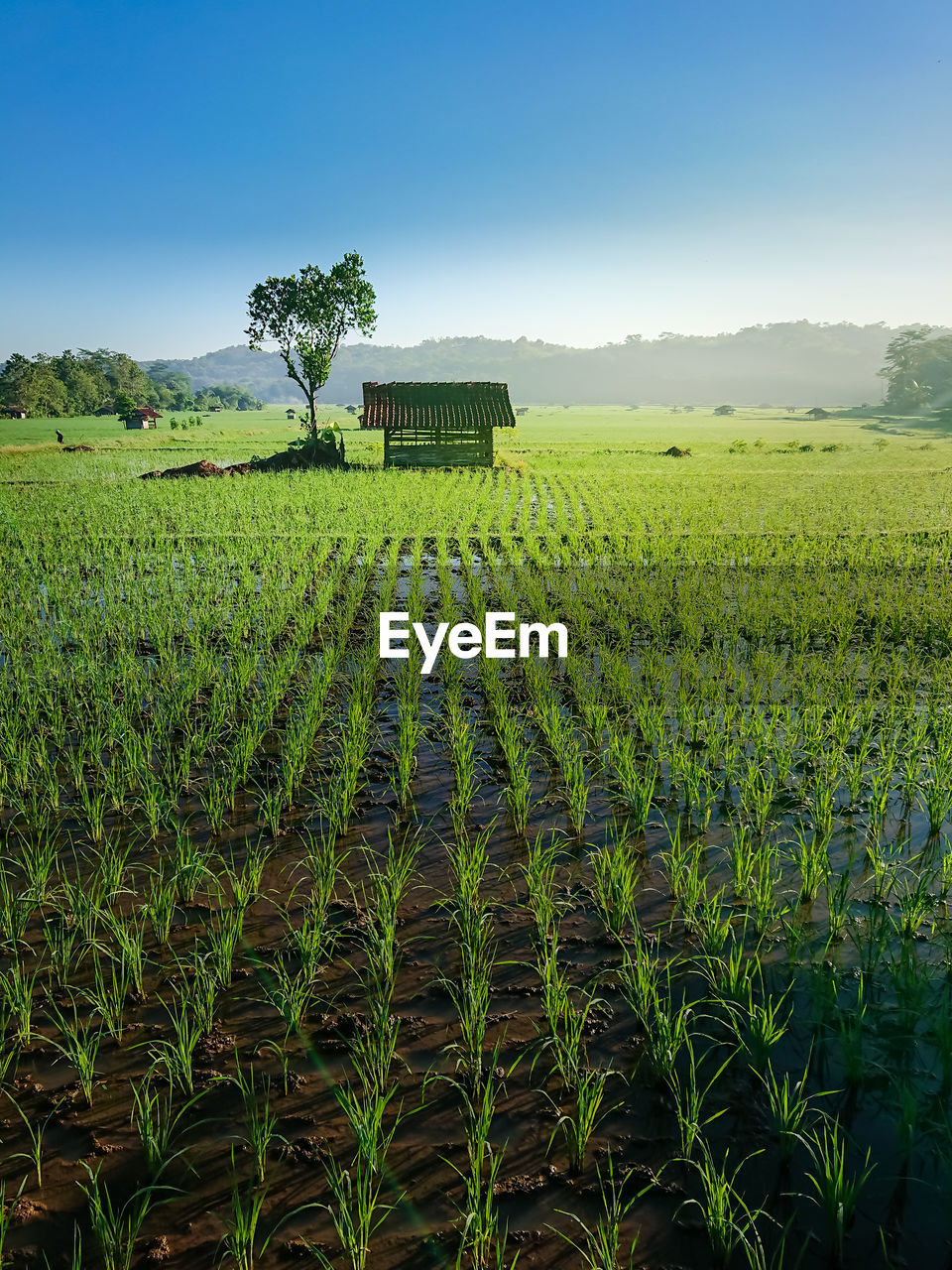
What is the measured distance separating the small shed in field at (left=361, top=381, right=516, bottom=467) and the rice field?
20.5 meters

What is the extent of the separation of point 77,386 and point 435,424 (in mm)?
64512

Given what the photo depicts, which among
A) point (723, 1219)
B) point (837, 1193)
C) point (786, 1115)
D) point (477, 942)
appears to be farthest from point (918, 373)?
point (723, 1219)

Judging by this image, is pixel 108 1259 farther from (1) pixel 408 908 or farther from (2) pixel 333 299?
(2) pixel 333 299

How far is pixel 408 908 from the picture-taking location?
3.74 m

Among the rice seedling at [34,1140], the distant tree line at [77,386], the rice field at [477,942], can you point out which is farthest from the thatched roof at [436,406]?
the distant tree line at [77,386]

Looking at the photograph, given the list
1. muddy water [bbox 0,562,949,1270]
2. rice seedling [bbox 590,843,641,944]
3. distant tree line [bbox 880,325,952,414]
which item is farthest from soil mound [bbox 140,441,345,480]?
distant tree line [bbox 880,325,952,414]

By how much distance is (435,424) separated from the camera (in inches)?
1122

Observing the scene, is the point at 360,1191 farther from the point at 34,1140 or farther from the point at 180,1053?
the point at 34,1140

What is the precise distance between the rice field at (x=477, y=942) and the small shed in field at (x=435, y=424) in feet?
67.2

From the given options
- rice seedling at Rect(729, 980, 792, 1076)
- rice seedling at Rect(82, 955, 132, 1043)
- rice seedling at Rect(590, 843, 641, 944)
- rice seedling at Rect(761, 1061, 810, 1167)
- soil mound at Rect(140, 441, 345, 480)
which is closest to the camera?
rice seedling at Rect(761, 1061, 810, 1167)

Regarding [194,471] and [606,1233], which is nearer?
[606,1233]

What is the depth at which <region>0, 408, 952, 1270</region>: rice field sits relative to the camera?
7.52 ft

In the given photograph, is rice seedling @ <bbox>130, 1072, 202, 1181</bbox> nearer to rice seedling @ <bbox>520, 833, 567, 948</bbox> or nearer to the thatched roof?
rice seedling @ <bbox>520, 833, 567, 948</bbox>

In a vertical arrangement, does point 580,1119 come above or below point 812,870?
below
